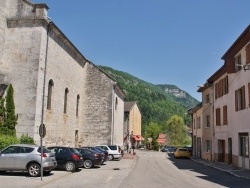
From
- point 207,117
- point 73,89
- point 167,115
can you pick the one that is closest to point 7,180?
point 73,89

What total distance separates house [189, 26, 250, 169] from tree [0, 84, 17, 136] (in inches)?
626

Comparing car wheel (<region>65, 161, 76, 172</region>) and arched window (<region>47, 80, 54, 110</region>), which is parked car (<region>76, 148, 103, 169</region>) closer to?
car wheel (<region>65, 161, 76, 172</region>)

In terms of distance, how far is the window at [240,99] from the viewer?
81.0 ft

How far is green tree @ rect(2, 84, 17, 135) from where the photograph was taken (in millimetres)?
21647

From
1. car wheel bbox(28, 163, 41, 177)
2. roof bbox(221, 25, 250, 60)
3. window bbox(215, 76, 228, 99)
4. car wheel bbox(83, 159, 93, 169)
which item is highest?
roof bbox(221, 25, 250, 60)

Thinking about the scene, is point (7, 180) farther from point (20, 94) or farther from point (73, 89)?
point (73, 89)

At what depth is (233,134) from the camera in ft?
89.0

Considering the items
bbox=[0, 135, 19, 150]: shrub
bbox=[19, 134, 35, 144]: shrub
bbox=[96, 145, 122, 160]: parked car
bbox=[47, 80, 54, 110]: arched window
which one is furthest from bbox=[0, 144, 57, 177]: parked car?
bbox=[96, 145, 122, 160]: parked car

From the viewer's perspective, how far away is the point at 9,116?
21953 mm

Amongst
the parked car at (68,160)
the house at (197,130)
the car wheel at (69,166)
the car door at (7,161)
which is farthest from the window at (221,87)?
the car door at (7,161)

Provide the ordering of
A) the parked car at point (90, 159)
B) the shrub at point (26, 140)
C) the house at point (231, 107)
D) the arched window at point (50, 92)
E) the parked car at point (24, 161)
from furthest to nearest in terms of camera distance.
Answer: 1. the arched window at point (50, 92)
2. the house at point (231, 107)
3. the parked car at point (90, 159)
4. the shrub at point (26, 140)
5. the parked car at point (24, 161)

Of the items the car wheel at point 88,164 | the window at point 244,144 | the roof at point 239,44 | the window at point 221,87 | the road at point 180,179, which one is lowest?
the road at point 180,179

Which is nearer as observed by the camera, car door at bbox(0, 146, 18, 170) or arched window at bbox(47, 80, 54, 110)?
car door at bbox(0, 146, 18, 170)

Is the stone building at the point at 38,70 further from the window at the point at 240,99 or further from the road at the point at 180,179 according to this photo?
the window at the point at 240,99
